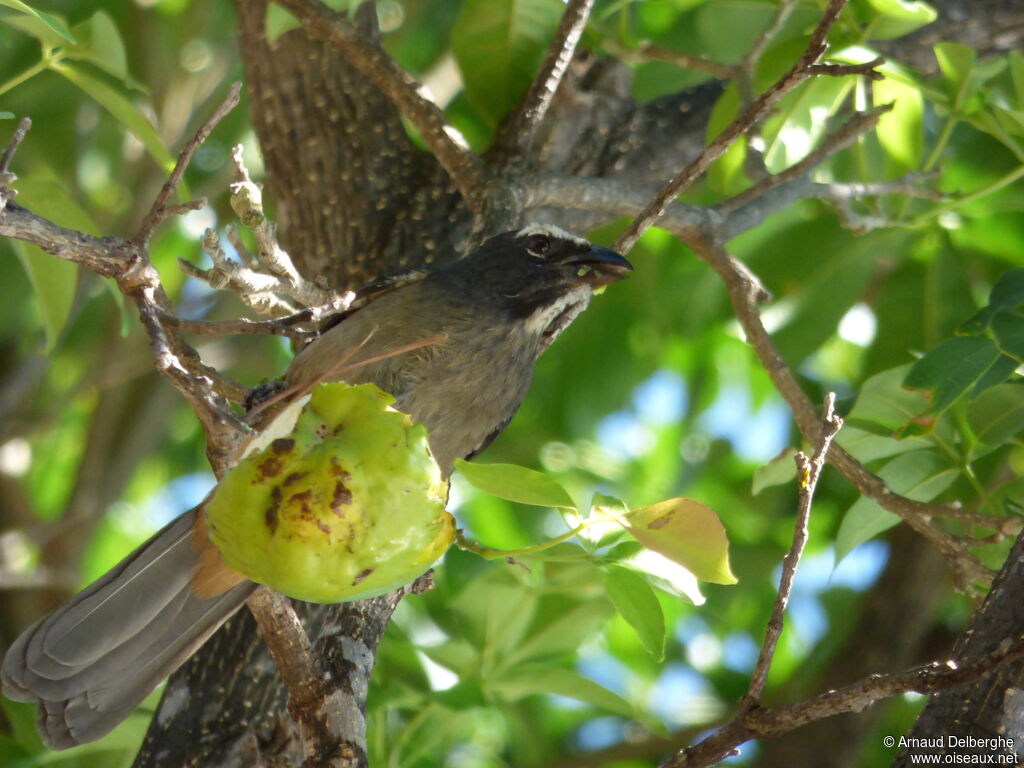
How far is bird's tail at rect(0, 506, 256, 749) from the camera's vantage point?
2.84 m

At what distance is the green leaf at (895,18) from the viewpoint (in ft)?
10.3

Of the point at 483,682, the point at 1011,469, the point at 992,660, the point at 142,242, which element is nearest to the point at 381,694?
the point at 483,682

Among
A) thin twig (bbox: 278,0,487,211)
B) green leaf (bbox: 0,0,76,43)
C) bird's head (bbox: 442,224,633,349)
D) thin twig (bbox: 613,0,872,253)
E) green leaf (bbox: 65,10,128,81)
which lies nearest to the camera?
green leaf (bbox: 0,0,76,43)

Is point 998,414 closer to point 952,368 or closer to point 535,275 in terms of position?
point 952,368

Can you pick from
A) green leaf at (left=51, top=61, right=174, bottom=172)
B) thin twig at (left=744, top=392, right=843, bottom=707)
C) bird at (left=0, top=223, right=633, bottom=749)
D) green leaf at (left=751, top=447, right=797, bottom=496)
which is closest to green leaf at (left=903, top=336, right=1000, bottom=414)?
green leaf at (left=751, top=447, right=797, bottom=496)

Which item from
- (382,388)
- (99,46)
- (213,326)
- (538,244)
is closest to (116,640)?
(382,388)

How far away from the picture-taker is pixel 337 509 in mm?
A: 1817

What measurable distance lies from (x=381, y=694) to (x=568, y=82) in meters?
2.08

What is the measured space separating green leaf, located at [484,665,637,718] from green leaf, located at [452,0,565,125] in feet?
5.88

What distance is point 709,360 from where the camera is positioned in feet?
16.9

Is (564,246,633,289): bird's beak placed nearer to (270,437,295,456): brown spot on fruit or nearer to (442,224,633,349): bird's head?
(442,224,633,349): bird's head

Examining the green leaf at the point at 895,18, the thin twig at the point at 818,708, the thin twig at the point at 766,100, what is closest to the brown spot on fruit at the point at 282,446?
the thin twig at the point at 818,708

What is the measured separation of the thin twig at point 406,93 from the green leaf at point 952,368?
129 centimetres

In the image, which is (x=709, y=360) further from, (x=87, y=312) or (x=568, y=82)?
(x=87, y=312)
